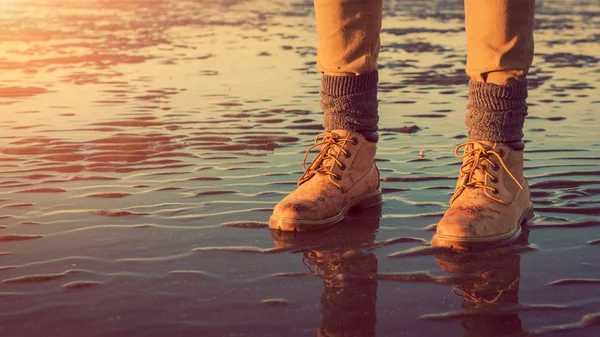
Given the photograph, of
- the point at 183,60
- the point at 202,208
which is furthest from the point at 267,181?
the point at 183,60

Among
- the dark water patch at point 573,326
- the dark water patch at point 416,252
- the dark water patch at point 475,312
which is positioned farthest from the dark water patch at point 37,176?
the dark water patch at point 573,326

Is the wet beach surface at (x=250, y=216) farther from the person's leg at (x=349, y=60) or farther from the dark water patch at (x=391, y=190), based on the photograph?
the person's leg at (x=349, y=60)

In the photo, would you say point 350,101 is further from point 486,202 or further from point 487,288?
A: point 487,288

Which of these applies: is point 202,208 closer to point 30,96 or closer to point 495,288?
point 495,288

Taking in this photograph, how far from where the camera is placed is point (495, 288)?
2.77 meters

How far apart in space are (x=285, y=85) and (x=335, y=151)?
4557 millimetres

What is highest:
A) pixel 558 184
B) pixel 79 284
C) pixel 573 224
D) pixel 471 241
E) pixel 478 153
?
pixel 478 153

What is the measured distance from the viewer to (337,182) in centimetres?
377

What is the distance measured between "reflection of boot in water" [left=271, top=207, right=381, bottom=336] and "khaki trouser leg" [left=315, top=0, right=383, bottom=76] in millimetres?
680

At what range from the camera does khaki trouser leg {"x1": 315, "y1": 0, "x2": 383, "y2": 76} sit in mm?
3725

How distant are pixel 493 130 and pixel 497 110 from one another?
0.28 ft

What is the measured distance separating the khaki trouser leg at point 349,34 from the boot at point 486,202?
64 centimetres

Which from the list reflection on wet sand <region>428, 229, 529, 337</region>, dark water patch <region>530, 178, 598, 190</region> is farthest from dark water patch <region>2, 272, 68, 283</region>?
dark water patch <region>530, 178, 598, 190</region>

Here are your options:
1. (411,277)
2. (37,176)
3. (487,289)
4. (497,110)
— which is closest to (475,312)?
(487,289)
